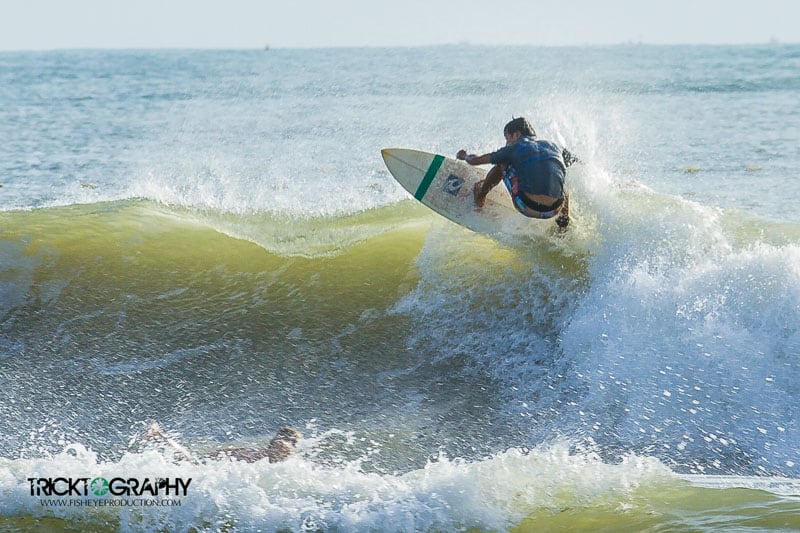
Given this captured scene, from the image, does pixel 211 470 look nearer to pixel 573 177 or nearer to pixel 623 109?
pixel 573 177

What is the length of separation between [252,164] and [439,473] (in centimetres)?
1212

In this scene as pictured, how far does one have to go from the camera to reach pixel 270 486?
17.1 ft

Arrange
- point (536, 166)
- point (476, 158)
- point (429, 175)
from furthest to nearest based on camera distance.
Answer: point (429, 175)
point (476, 158)
point (536, 166)

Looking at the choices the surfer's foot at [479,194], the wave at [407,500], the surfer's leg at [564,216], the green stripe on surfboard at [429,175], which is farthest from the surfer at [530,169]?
the wave at [407,500]

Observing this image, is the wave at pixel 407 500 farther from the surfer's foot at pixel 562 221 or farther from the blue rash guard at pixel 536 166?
the surfer's foot at pixel 562 221

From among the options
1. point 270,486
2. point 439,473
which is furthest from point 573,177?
point 270,486

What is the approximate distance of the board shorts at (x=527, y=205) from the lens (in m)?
7.99

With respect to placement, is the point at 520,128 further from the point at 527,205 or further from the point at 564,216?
the point at 564,216

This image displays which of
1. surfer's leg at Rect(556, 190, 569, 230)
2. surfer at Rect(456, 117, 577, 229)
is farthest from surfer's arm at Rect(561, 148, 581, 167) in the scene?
surfer's leg at Rect(556, 190, 569, 230)

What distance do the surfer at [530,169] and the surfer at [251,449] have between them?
3.06 meters

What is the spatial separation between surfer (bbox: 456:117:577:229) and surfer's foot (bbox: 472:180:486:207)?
0.34 meters

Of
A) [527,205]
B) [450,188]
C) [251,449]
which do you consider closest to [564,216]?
[527,205]

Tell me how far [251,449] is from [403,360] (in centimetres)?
209

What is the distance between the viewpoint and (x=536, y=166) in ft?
25.8
